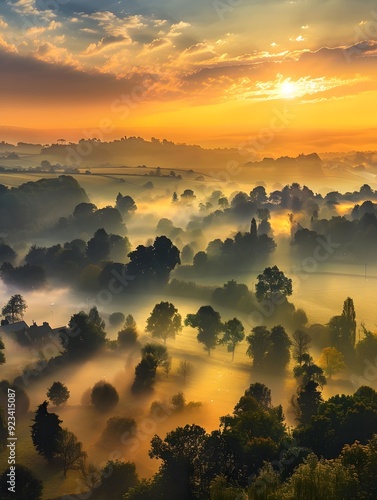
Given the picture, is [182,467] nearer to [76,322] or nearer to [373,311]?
[76,322]

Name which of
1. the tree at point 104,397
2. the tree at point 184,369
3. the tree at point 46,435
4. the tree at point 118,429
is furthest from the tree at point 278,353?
the tree at point 46,435

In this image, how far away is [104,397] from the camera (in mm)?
55438

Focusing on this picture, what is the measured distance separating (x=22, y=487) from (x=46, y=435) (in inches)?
263

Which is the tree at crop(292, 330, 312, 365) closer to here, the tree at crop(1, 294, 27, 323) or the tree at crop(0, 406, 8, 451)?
the tree at crop(0, 406, 8, 451)

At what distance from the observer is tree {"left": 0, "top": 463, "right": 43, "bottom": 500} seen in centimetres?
3734

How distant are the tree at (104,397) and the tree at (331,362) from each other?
90.4 feet


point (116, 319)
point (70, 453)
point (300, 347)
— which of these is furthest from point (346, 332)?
point (70, 453)

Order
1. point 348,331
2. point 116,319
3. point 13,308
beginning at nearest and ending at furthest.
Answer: point 348,331, point 13,308, point 116,319

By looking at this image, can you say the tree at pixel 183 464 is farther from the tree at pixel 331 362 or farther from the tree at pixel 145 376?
the tree at pixel 331 362

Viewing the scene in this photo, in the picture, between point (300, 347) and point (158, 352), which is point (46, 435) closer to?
point (158, 352)

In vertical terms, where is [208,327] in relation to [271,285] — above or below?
below

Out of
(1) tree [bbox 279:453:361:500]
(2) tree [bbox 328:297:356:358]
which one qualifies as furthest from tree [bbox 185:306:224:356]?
(1) tree [bbox 279:453:361:500]

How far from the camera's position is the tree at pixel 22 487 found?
37344mm

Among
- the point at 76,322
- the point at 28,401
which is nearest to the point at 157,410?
the point at 28,401
